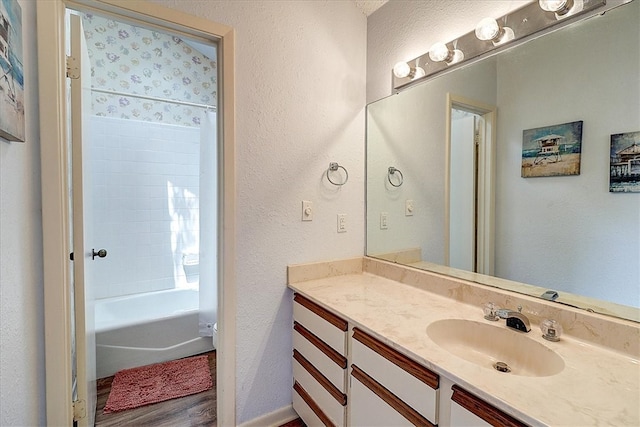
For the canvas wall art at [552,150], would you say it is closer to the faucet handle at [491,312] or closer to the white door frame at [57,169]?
the faucet handle at [491,312]

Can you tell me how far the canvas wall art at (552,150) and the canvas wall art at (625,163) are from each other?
0.10 metres

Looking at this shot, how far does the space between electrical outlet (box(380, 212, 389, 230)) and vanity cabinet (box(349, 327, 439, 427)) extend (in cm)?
80

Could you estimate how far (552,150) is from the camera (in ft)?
Result: 3.73

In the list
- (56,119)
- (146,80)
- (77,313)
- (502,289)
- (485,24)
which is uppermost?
(146,80)

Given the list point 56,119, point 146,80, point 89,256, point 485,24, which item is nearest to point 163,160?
point 146,80

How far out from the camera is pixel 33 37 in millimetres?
1079

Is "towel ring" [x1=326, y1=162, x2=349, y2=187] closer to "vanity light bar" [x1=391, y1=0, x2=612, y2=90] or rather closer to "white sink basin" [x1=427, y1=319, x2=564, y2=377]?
"vanity light bar" [x1=391, y1=0, x2=612, y2=90]

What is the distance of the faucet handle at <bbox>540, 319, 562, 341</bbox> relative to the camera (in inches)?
39.1

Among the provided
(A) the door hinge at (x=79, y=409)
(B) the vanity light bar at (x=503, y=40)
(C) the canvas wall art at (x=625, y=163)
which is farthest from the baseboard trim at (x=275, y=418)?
(B) the vanity light bar at (x=503, y=40)

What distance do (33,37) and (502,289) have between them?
2.00 metres

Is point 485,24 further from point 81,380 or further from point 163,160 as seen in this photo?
point 163,160

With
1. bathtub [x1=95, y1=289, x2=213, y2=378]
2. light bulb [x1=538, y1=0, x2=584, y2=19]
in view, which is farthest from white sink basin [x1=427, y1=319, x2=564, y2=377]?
bathtub [x1=95, y1=289, x2=213, y2=378]

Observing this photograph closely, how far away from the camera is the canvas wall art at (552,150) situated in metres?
1.08

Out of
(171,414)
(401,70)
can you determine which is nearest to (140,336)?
(171,414)
